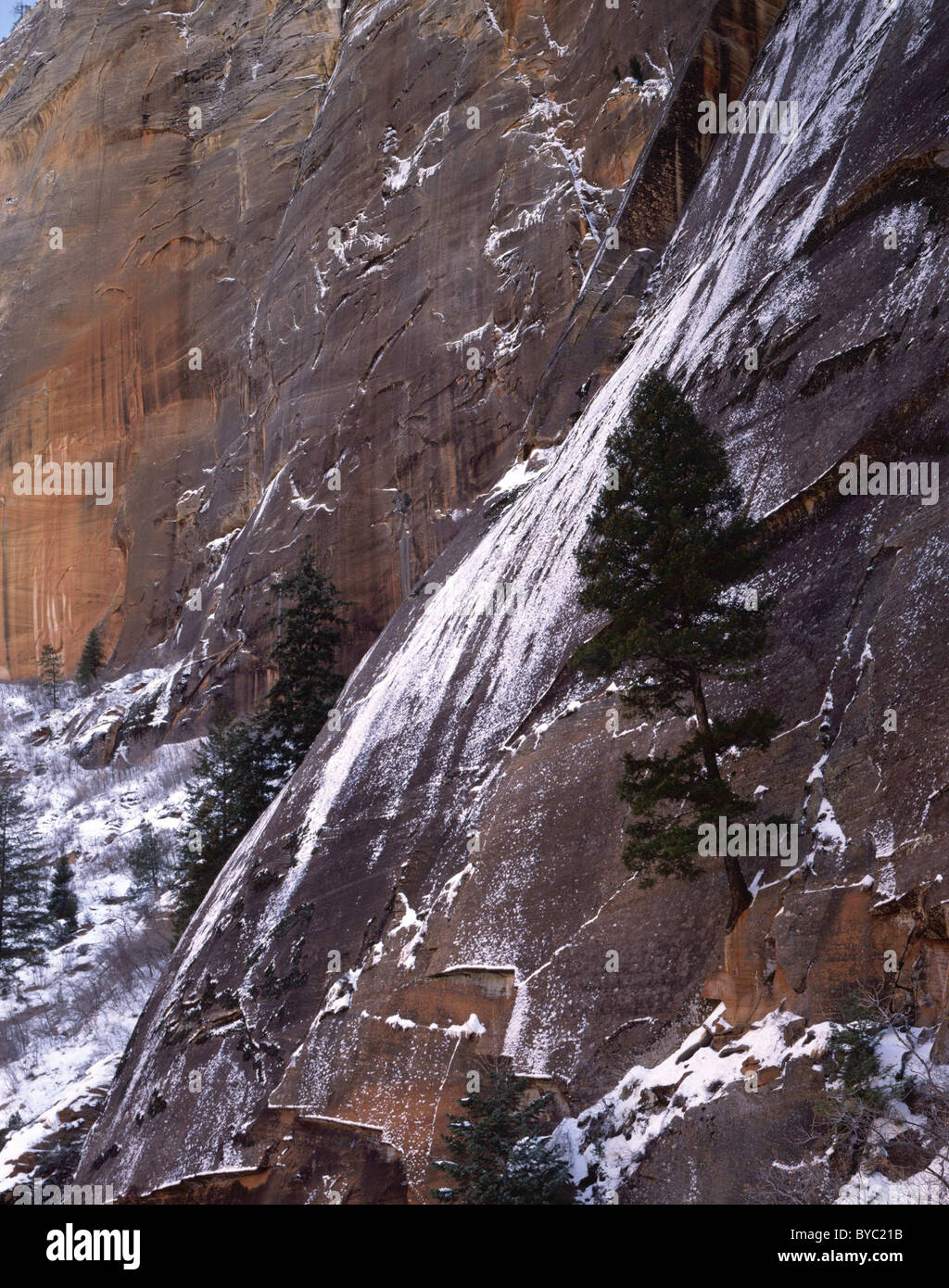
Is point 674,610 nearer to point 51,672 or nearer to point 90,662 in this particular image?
point 90,662

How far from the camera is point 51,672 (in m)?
60.2

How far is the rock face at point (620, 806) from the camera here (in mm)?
10719

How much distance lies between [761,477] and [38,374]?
5867 cm

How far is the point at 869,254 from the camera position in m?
14.6

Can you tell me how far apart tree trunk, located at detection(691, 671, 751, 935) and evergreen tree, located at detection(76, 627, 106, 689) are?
50.7 m

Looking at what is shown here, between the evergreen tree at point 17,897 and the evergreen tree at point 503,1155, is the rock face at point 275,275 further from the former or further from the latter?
the evergreen tree at point 503,1155

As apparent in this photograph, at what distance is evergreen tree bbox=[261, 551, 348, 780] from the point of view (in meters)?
27.1

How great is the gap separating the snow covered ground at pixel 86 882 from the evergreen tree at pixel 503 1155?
43.2ft

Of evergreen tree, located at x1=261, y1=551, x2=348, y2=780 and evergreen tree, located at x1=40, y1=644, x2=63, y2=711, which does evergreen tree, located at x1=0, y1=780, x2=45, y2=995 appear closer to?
evergreen tree, located at x1=261, y1=551, x2=348, y2=780

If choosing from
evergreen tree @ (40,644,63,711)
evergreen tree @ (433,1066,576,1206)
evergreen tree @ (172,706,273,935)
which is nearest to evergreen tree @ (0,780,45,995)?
evergreen tree @ (172,706,273,935)

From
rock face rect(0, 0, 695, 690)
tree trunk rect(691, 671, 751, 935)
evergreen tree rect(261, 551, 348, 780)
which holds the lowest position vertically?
tree trunk rect(691, 671, 751, 935)

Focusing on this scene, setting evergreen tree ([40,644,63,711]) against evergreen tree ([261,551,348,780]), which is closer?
evergreen tree ([261,551,348,780])

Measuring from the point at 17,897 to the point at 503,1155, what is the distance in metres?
29.0
